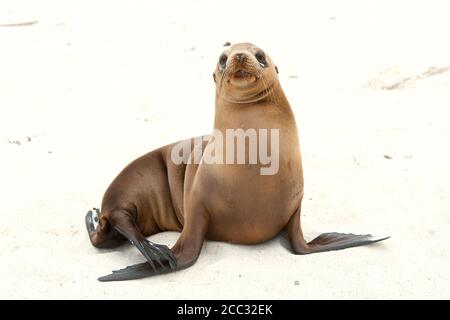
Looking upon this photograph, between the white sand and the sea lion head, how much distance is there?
748 millimetres

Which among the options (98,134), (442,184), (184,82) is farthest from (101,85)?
(442,184)

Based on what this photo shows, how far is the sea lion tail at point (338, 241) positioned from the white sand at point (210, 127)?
58 mm

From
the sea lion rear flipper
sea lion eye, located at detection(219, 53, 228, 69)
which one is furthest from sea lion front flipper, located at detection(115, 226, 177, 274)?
sea lion eye, located at detection(219, 53, 228, 69)

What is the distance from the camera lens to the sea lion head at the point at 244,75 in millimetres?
2889

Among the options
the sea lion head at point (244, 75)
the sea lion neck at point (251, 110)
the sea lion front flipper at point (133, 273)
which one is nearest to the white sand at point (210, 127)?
the sea lion front flipper at point (133, 273)

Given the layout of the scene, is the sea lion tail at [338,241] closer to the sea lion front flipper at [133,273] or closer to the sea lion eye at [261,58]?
the sea lion front flipper at [133,273]

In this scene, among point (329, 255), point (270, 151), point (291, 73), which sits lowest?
point (291, 73)

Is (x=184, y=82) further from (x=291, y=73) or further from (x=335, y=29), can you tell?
(x=335, y=29)

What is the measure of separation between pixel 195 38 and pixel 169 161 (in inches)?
188

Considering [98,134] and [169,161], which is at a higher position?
[169,161]

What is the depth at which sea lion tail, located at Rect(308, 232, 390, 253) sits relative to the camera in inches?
123

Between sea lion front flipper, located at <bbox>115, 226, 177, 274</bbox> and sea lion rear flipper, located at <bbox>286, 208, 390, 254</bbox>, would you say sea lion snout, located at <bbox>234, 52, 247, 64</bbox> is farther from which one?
sea lion front flipper, located at <bbox>115, 226, 177, 274</bbox>

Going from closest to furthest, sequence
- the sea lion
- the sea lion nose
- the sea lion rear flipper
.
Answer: the sea lion nose → the sea lion → the sea lion rear flipper
